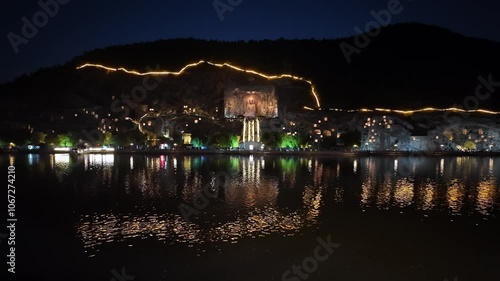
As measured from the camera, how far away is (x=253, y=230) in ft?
47.8

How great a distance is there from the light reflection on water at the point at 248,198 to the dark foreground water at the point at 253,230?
0.07m

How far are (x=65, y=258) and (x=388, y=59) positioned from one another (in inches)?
4851

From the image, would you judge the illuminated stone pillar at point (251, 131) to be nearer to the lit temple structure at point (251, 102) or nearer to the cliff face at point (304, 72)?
the lit temple structure at point (251, 102)

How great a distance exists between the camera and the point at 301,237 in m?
13.9

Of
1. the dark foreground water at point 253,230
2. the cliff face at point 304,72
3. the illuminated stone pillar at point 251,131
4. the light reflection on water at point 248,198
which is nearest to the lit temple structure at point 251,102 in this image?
the cliff face at point 304,72

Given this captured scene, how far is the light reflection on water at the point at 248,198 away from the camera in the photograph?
14.7m

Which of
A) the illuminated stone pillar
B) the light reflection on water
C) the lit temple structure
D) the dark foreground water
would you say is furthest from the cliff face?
the dark foreground water

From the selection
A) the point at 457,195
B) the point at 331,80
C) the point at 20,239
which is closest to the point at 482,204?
the point at 457,195

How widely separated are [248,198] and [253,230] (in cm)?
607

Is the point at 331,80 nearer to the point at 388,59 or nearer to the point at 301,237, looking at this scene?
the point at 388,59

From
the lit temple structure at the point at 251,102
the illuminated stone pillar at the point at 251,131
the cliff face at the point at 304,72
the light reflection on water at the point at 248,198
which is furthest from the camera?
the cliff face at the point at 304,72

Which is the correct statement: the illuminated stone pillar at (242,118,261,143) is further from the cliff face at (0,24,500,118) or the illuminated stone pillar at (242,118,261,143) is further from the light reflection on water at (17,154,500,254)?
the light reflection on water at (17,154,500,254)

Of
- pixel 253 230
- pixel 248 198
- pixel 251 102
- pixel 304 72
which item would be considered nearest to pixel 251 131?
pixel 251 102

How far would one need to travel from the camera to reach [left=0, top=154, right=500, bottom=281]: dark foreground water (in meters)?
11.0
